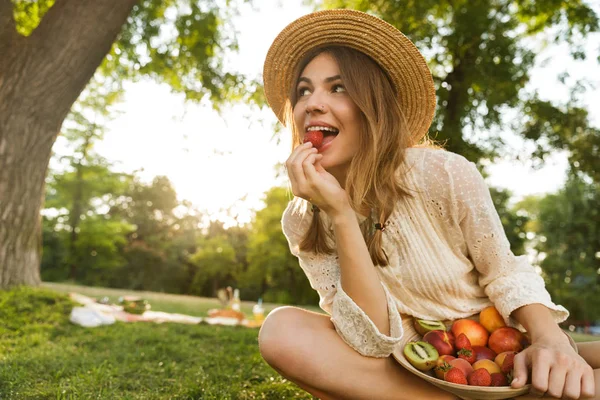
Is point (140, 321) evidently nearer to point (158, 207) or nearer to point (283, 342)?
point (283, 342)

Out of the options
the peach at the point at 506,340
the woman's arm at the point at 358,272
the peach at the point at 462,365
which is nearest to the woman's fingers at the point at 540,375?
the peach at the point at 462,365

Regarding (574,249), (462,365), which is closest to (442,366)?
(462,365)

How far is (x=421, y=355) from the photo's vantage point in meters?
2.02

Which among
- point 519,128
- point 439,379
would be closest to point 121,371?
point 439,379

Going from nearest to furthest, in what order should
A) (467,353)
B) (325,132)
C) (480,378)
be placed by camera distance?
(480,378)
(467,353)
(325,132)

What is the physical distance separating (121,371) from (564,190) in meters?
34.6

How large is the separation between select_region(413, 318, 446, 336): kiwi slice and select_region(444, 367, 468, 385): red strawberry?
39cm

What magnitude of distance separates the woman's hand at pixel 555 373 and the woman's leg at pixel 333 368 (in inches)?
17.8

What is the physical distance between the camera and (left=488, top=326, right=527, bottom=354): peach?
2115mm

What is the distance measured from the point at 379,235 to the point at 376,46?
1.01 m

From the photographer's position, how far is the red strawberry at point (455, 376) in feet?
6.00

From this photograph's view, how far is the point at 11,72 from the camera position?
506cm

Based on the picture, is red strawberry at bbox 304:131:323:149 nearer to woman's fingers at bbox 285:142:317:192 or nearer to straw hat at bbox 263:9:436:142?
woman's fingers at bbox 285:142:317:192

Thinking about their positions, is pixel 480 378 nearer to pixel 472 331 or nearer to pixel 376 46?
pixel 472 331
